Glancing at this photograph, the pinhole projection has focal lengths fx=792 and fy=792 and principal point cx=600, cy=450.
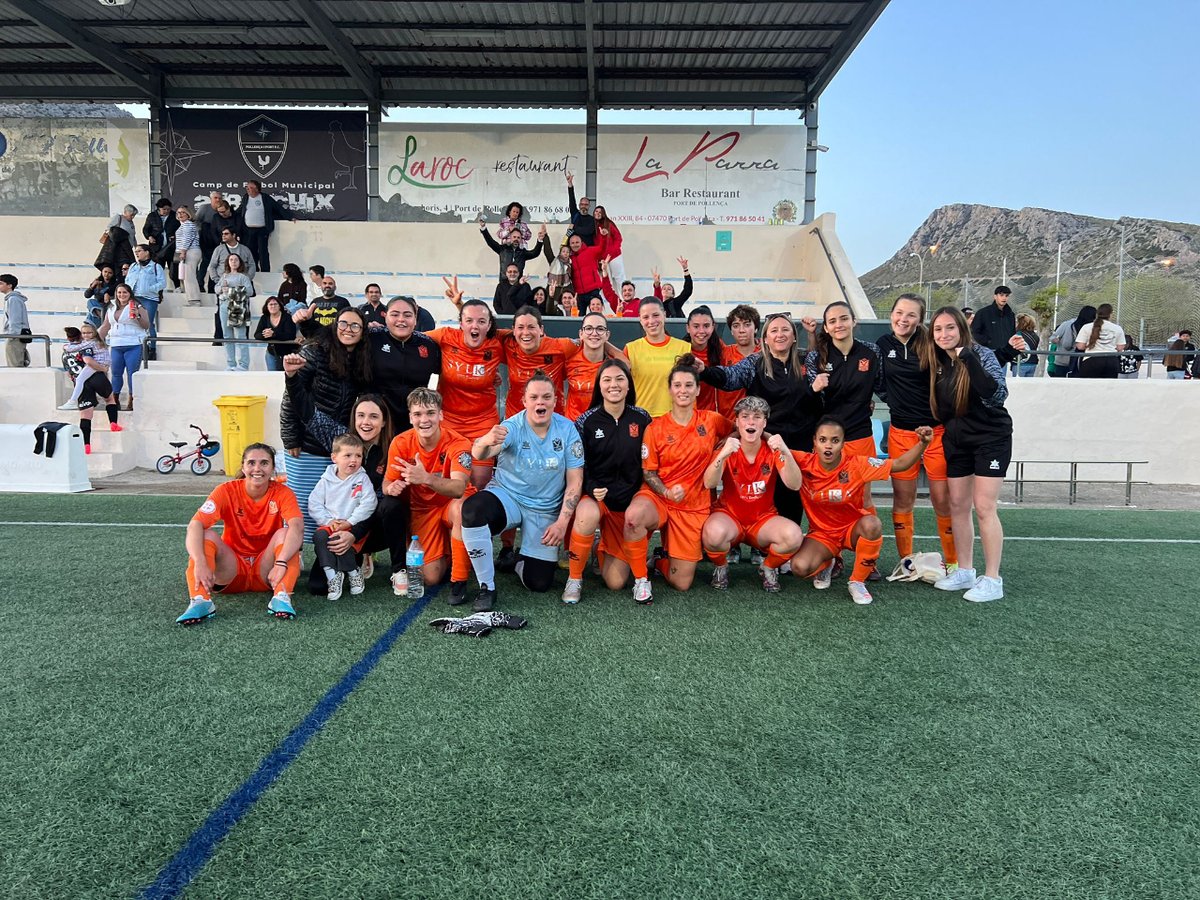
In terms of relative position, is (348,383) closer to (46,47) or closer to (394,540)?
(394,540)

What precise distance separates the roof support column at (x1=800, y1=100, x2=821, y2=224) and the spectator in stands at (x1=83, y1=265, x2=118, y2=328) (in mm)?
12394

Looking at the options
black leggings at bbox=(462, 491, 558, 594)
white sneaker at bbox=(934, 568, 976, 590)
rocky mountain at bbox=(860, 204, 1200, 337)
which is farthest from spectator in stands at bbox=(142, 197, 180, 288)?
rocky mountain at bbox=(860, 204, 1200, 337)

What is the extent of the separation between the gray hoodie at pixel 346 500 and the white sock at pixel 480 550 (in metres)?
0.64

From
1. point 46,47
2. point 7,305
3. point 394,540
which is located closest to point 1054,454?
point 394,540

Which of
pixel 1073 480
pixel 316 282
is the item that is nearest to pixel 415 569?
pixel 1073 480

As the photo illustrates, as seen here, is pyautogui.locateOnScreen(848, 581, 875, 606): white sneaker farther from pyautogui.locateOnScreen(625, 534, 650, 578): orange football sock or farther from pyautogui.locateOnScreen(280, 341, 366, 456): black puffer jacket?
pyautogui.locateOnScreen(280, 341, 366, 456): black puffer jacket

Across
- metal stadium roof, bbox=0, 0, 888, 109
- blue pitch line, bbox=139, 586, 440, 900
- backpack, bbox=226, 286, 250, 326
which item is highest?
metal stadium roof, bbox=0, 0, 888, 109

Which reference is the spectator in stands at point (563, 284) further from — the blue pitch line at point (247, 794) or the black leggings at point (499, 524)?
the blue pitch line at point (247, 794)

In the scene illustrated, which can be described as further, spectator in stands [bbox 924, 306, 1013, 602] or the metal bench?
the metal bench

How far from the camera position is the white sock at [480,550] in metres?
4.19

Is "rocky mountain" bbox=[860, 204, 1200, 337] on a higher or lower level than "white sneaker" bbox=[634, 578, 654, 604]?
higher

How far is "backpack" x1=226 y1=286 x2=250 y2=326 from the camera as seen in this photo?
37.1 ft

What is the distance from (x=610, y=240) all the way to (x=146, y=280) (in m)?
6.84

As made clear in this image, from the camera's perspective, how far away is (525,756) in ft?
8.27
